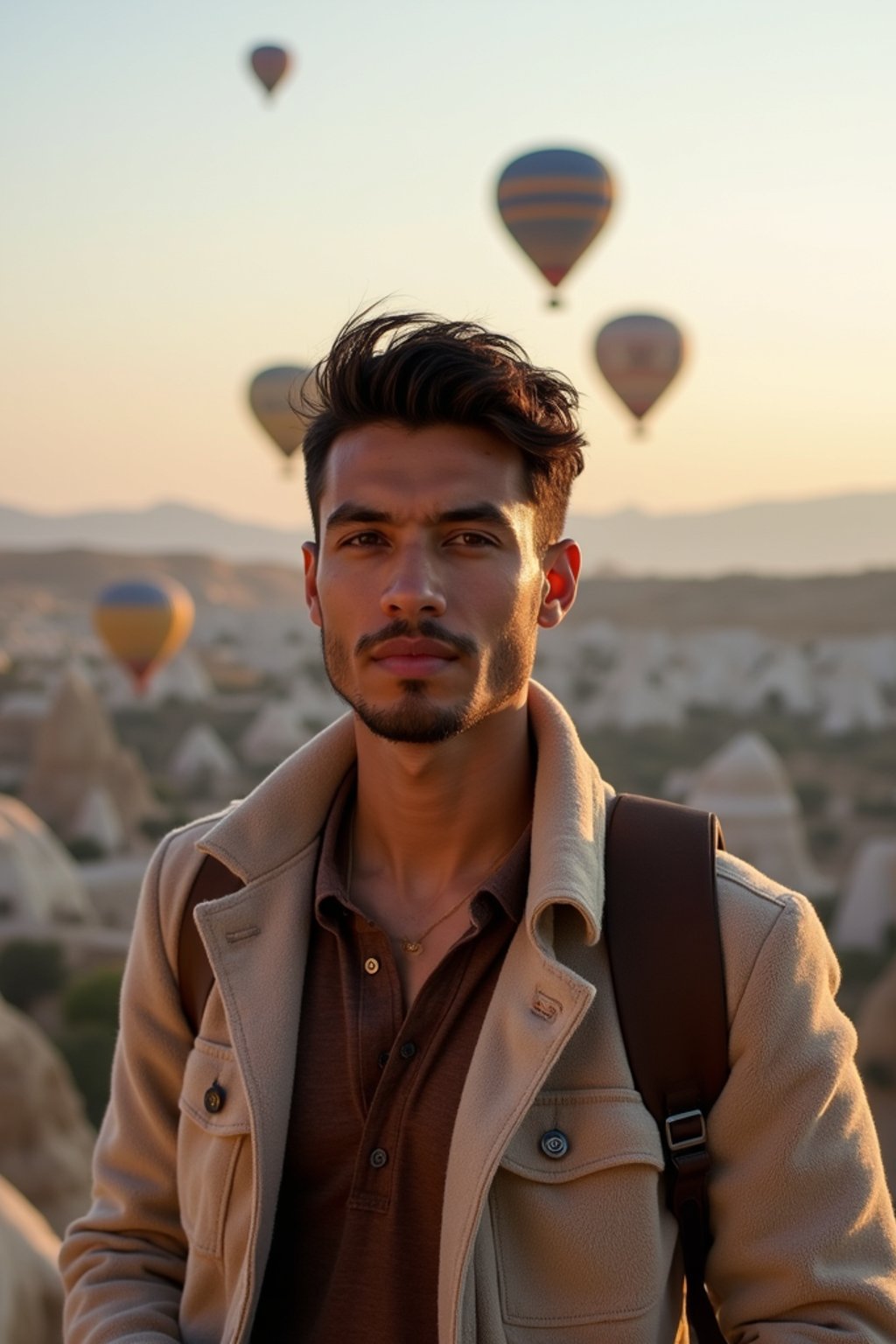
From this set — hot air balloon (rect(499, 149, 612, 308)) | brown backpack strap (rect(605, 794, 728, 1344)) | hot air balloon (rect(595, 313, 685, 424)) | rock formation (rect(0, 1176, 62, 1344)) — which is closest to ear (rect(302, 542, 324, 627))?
brown backpack strap (rect(605, 794, 728, 1344))

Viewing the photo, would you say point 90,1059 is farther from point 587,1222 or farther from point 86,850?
point 587,1222

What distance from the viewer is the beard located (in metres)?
2.24

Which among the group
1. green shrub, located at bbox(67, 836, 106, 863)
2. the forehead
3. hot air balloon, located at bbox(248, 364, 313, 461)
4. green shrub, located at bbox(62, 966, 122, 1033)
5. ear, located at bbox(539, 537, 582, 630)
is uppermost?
hot air balloon, located at bbox(248, 364, 313, 461)

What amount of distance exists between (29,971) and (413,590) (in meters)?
17.9

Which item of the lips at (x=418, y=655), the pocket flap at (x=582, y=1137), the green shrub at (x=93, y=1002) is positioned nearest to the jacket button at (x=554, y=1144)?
the pocket flap at (x=582, y=1137)

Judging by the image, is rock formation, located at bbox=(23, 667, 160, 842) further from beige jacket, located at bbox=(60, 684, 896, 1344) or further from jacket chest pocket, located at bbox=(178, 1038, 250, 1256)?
beige jacket, located at bbox=(60, 684, 896, 1344)

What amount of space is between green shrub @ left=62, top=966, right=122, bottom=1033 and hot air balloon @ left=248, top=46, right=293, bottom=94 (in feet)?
66.0

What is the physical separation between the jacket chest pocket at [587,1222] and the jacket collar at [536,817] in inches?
9.2

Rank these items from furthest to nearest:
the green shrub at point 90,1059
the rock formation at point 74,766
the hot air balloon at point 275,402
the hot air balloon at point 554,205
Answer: the rock formation at point 74,766 → the hot air balloon at point 275,402 → the hot air balloon at point 554,205 → the green shrub at point 90,1059

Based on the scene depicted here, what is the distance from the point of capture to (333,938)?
93.0 inches

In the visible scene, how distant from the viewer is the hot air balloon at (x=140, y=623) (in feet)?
94.1

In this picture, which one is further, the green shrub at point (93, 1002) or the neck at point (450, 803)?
the green shrub at point (93, 1002)

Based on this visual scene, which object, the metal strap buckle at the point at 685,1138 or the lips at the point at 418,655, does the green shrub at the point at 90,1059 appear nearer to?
the lips at the point at 418,655

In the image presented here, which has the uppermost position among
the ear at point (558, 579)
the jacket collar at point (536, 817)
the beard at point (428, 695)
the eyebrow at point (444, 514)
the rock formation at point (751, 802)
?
the rock formation at point (751, 802)
